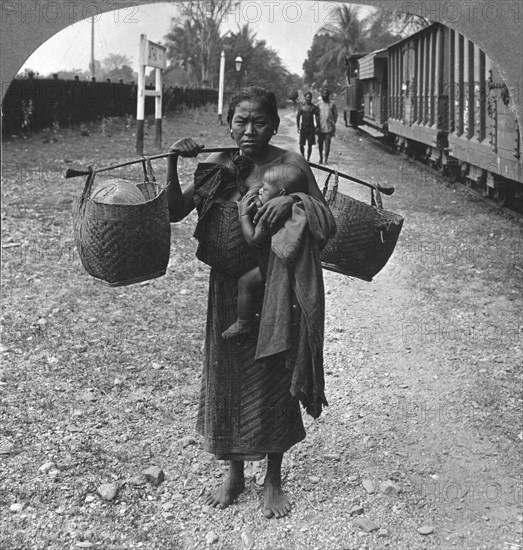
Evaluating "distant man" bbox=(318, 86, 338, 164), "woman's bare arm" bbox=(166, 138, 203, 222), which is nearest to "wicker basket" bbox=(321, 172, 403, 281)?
"woman's bare arm" bbox=(166, 138, 203, 222)

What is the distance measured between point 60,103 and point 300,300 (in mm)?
19317

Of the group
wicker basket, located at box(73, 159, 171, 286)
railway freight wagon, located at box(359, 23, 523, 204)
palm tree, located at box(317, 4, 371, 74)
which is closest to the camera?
wicker basket, located at box(73, 159, 171, 286)

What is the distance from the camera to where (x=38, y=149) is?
1581cm

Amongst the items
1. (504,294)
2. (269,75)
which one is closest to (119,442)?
(504,294)

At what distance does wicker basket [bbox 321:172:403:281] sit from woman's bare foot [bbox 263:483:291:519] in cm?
107

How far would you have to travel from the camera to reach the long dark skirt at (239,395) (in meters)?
3.22

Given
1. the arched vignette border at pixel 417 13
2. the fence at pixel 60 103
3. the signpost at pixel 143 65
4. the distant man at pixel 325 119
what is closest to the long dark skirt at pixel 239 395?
the arched vignette border at pixel 417 13

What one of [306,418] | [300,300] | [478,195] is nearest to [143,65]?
[478,195]

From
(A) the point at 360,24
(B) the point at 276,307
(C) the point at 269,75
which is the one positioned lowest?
(B) the point at 276,307

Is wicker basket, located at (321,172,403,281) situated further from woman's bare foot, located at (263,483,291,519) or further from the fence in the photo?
the fence

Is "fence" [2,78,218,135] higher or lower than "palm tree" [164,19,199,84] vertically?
lower

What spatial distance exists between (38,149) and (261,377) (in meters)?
13.8

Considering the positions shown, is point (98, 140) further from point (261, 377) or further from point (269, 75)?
point (261, 377)

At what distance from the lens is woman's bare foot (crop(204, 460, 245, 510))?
3441 millimetres
